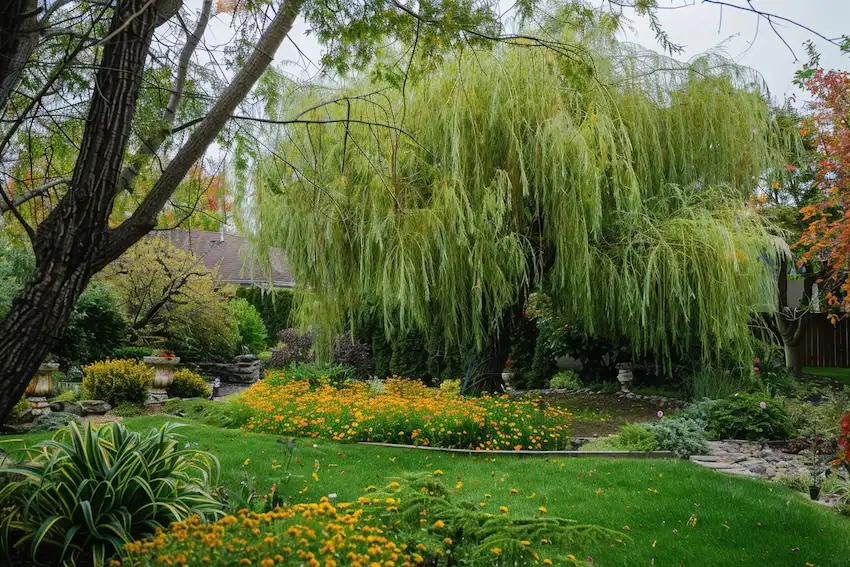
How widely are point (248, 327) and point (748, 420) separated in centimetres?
1262

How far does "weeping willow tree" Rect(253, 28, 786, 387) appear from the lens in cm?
735

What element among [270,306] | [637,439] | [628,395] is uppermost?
[270,306]

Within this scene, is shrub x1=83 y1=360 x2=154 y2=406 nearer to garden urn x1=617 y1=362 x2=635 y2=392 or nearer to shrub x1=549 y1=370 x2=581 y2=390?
shrub x1=549 y1=370 x2=581 y2=390

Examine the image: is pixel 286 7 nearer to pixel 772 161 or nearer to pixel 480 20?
pixel 480 20

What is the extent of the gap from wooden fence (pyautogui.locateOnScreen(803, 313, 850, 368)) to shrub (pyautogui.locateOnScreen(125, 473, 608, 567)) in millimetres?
12939

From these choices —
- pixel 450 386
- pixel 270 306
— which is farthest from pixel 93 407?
pixel 270 306

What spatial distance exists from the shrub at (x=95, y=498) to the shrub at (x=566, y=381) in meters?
8.74

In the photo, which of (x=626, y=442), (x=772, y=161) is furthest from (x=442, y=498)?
(x=772, y=161)

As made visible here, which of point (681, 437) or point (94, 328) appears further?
point (94, 328)

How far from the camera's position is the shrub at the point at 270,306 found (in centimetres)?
1827

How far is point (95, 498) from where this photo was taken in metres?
3.15

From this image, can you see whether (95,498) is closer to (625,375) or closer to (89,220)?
(89,220)

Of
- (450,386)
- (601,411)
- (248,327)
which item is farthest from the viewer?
(248,327)

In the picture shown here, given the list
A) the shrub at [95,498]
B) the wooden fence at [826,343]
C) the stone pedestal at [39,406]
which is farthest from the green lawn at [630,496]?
the wooden fence at [826,343]
